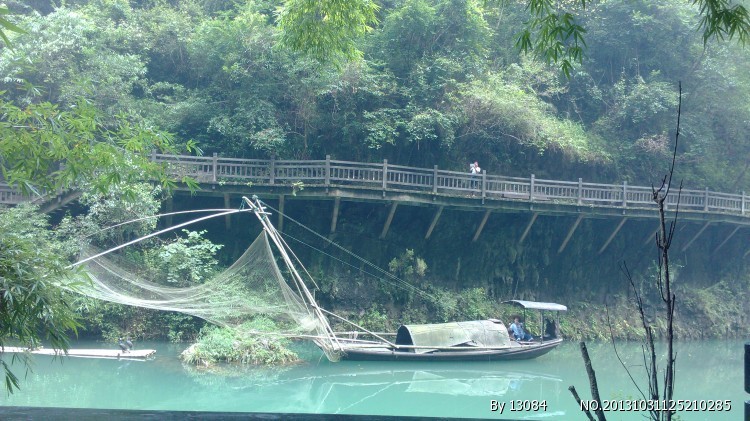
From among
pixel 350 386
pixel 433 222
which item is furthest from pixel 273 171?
pixel 350 386

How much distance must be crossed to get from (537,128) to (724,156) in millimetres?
5757

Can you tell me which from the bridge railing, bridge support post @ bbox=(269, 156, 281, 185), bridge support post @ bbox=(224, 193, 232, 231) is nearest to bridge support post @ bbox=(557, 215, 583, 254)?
the bridge railing

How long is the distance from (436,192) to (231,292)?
505 centimetres

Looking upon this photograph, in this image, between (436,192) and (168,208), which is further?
(436,192)

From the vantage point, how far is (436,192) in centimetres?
1241

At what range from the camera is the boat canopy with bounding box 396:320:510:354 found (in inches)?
404

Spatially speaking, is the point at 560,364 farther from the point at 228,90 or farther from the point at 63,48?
the point at 63,48

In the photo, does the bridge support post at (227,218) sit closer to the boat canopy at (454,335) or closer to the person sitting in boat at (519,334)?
the boat canopy at (454,335)

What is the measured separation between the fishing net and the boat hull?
81 cm

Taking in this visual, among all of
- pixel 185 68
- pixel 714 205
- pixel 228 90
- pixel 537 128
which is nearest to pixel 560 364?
pixel 537 128

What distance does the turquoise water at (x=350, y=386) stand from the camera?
7.78 meters

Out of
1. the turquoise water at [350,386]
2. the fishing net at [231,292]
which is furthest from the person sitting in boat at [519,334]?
the fishing net at [231,292]

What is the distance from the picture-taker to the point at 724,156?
1612 cm

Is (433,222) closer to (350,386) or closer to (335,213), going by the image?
(335,213)
